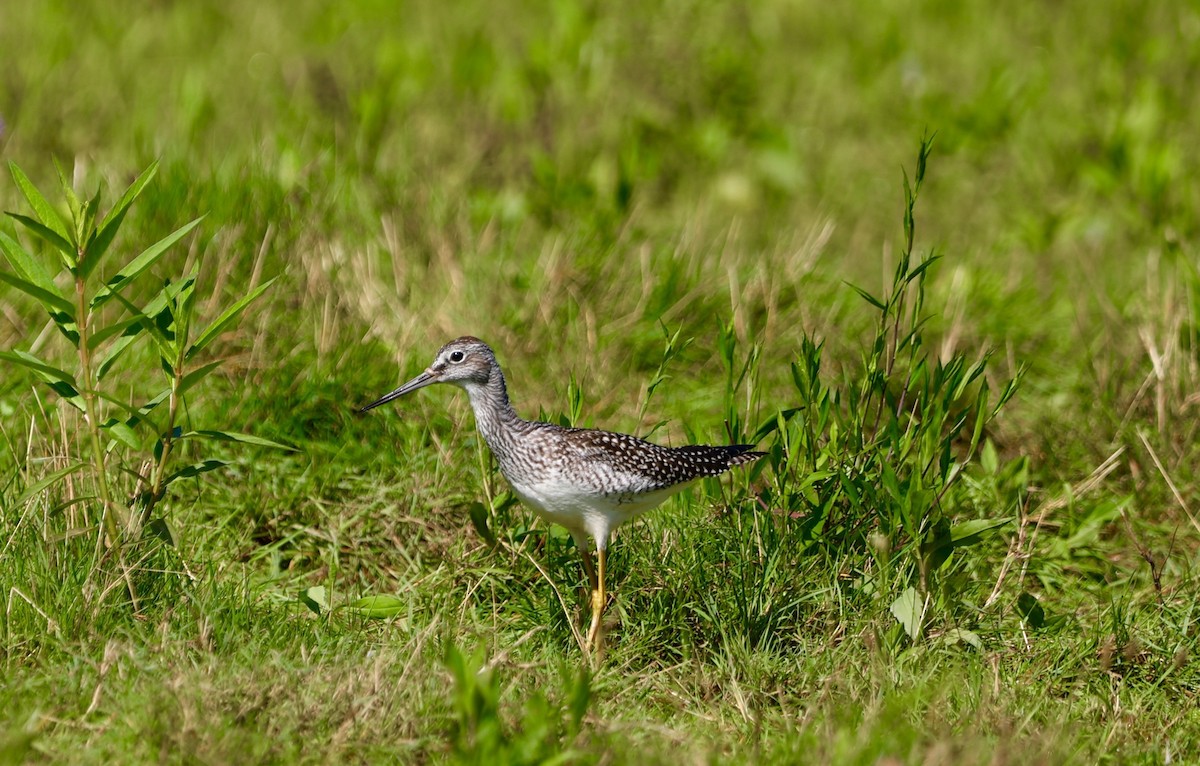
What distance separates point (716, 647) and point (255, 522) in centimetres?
159

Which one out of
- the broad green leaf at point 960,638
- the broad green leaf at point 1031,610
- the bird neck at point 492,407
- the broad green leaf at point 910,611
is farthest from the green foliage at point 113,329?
the broad green leaf at point 1031,610

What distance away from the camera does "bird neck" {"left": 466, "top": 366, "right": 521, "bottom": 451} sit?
160 inches

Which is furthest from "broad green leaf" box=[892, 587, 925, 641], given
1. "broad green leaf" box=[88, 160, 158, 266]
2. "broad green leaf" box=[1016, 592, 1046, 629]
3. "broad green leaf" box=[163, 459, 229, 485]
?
"broad green leaf" box=[88, 160, 158, 266]

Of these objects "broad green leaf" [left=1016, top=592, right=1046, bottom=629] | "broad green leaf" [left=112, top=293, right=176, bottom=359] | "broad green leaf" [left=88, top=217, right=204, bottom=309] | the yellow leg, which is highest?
"broad green leaf" [left=88, top=217, right=204, bottom=309]

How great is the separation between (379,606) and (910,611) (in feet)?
5.06

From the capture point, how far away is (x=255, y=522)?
4.44 meters

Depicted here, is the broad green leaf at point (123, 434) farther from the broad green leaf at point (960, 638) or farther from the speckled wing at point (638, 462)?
the broad green leaf at point (960, 638)

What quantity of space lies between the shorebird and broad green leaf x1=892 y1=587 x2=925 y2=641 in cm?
59

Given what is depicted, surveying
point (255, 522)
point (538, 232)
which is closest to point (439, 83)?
point (538, 232)

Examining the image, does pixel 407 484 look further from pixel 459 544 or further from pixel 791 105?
pixel 791 105

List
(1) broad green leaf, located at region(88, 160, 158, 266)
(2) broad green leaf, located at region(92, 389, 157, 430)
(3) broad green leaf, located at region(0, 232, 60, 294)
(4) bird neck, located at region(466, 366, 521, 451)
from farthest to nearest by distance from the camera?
(4) bird neck, located at region(466, 366, 521, 451) < (3) broad green leaf, located at region(0, 232, 60, 294) < (1) broad green leaf, located at region(88, 160, 158, 266) < (2) broad green leaf, located at region(92, 389, 157, 430)

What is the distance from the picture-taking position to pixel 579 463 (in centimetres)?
382

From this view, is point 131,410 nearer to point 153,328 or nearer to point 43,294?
point 153,328

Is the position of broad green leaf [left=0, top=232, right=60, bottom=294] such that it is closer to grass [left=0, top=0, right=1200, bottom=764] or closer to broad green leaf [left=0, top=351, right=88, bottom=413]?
broad green leaf [left=0, top=351, right=88, bottom=413]
